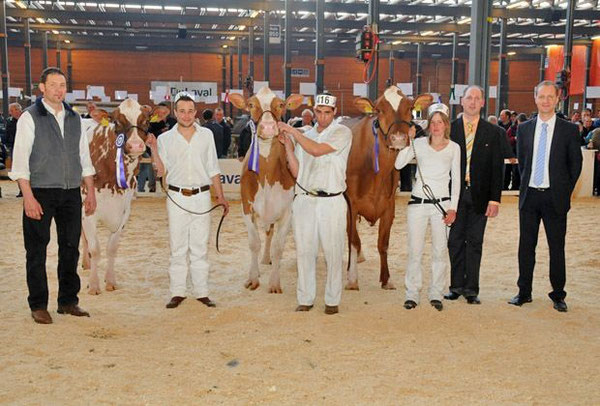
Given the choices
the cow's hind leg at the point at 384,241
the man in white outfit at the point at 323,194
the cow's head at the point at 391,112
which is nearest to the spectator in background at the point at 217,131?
the cow's hind leg at the point at 384,241

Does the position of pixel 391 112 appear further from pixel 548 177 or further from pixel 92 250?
pixel 92 250

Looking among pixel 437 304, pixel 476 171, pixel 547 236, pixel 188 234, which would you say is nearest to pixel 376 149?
pixel 476 171

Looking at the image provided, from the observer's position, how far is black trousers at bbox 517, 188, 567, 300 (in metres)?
6.11

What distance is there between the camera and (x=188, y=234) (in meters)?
6.07

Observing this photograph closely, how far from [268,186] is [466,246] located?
2129mm

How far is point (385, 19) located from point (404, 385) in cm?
3101

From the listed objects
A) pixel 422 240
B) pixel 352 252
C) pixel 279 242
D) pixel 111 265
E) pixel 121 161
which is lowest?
pixel 111 265

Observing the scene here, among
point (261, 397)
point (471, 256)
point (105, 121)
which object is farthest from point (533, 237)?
point (105, 121)

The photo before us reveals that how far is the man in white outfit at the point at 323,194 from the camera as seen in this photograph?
5.71 m

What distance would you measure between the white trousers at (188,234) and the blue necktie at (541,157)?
312 centimetres

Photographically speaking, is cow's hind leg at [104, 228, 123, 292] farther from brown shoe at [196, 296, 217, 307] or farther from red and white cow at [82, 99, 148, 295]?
brown shoe at [196, 296, 217, 307]

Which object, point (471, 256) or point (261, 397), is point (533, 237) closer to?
point (471, 256)

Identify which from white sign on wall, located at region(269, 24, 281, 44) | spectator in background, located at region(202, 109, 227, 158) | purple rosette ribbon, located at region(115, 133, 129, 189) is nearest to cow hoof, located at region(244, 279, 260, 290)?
purple rosette ribbon, located at region(115, 133, 129, 189)

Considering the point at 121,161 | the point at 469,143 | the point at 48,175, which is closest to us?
the point at 48,175
